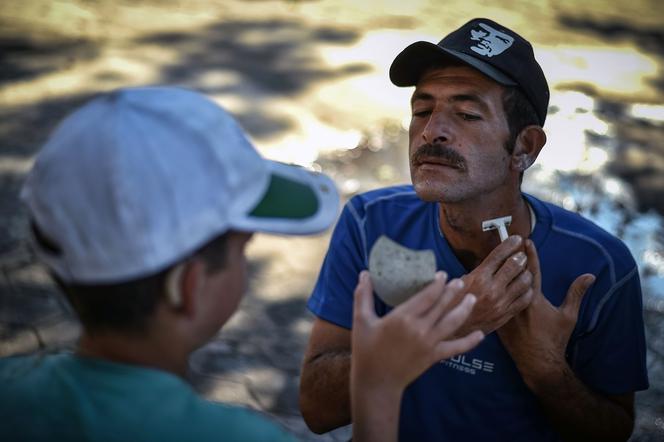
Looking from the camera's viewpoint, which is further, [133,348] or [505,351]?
[505,351]

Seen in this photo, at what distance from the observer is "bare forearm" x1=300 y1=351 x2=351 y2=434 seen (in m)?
2.14

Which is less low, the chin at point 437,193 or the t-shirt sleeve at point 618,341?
the chin at point 437,193

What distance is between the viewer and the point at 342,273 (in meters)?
2.30

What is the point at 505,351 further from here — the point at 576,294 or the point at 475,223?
the point at 475,223

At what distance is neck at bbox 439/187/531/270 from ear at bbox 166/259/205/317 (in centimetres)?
114

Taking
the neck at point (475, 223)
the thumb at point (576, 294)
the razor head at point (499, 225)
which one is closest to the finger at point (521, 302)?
the thumb at point (576, 294)

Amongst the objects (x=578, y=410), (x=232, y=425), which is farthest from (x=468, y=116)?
(x=232, y=425)

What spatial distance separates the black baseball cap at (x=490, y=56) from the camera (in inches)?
87.4

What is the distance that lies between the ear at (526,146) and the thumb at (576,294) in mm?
494

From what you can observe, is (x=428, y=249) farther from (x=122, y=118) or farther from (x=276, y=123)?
(x=276, y=123)

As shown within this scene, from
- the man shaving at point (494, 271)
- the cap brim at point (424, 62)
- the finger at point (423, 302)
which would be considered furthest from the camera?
the cap brim at point (424, 62)

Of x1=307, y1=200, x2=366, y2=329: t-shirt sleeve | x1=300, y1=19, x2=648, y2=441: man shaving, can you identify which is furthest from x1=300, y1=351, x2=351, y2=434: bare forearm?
x1=307, y1=200, x2=366, y2=329: t-shirt sleeve

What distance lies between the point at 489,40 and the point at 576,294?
2.65ft

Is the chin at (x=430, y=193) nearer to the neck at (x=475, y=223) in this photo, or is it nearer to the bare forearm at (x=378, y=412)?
the neck at (x=475, y=223)
